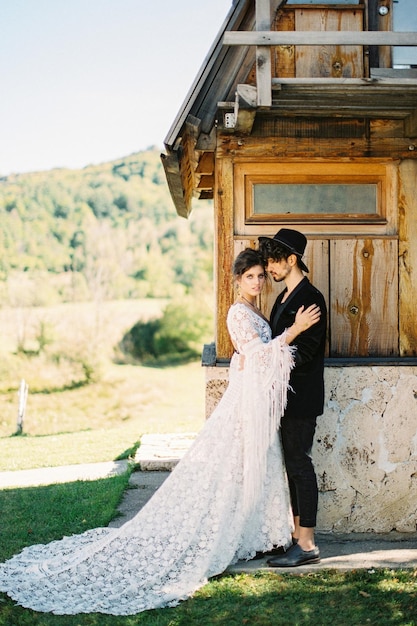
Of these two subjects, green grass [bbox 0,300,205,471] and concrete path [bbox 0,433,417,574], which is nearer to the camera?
concrete path [bbox 0,433,417,574]

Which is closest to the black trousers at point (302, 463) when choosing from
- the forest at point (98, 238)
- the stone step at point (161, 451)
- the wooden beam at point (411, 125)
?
the wooden beam at point (411, 125)

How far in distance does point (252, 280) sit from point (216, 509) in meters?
1.60

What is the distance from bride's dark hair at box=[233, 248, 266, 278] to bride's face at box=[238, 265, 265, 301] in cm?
2

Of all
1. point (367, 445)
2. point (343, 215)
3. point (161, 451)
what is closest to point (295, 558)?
point (367, 445)

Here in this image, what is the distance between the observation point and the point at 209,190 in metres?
8.45

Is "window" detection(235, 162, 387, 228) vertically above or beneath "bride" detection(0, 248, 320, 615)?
above

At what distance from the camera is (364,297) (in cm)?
593

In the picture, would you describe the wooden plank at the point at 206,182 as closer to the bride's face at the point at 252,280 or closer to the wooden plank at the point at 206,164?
the wooden plank at the point at 206,164

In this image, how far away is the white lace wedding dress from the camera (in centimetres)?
479

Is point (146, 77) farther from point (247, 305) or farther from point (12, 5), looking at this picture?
point (247, 305)

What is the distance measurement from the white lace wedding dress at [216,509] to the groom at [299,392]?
91 millimetres

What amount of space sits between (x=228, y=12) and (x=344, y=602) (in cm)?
439

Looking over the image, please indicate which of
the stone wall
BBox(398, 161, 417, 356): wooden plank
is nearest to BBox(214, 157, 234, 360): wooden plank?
the stone wall

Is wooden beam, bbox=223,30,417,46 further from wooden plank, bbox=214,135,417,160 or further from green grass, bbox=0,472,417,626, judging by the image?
green grass, bbox=0,472,417,626
